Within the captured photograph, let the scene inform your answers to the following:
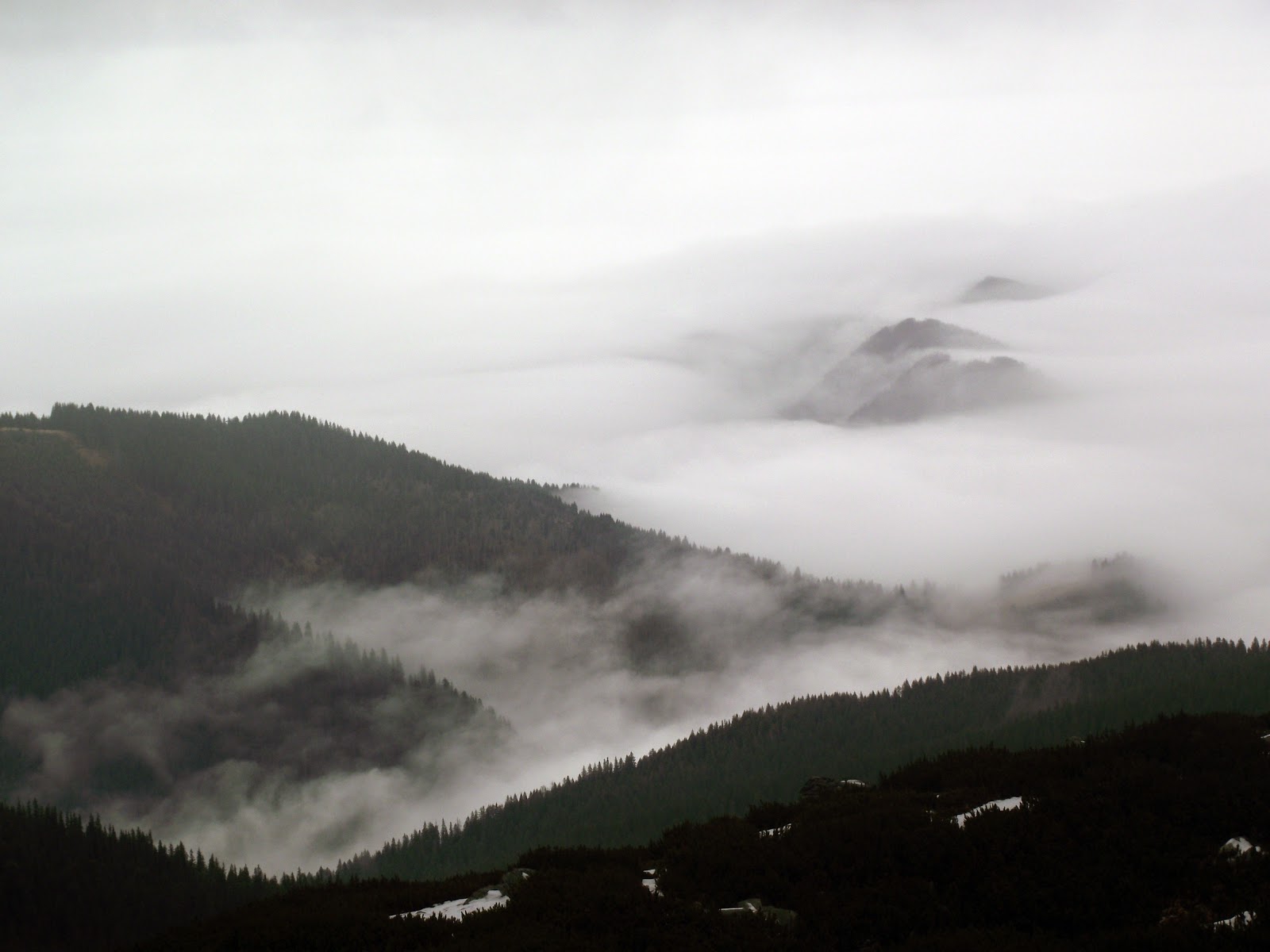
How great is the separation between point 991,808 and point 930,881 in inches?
256

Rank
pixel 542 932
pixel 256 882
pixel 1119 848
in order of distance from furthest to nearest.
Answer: pixel 256 882 → pixel 1119 848 → pixel 542 932

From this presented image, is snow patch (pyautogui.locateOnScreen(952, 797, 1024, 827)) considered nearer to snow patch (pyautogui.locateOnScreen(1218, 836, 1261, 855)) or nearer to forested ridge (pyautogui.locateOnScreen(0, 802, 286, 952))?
snow patch (pyautogui.locateOnScreen(1218, 836, 1261, 855))

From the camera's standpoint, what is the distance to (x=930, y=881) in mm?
43469

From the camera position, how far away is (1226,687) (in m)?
186

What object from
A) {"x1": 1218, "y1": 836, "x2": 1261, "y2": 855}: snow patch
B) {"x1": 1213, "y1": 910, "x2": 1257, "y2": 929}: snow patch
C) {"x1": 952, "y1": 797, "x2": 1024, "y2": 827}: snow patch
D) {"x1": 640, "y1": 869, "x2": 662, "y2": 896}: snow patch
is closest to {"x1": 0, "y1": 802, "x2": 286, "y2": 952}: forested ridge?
{"x1": 640, "y1": 869, "x2": 662, "y2": 896}: snow patch

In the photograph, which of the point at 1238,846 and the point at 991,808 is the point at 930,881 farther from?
the point at 1238,846

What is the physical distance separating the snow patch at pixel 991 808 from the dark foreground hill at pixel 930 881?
191 millimetres

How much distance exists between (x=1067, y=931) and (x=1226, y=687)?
16432 cm

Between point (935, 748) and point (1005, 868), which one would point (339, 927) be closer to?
point (1005, 868)

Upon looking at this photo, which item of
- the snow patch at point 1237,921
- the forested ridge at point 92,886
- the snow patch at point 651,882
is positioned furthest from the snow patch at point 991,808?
the forested ridge at point 92,886

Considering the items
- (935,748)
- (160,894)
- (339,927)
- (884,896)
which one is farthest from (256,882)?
(884,896)

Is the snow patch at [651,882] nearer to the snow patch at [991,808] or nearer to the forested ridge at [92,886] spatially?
the snow patch at [991,808]

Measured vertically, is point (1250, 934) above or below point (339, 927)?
below

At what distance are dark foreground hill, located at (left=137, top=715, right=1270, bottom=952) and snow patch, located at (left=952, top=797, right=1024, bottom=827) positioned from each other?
0.63ft
